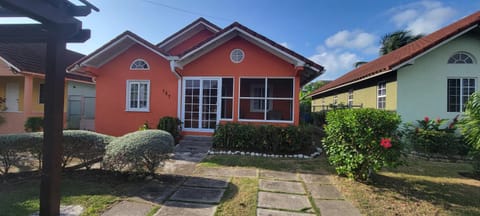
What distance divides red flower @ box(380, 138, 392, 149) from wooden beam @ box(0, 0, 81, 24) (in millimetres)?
6181

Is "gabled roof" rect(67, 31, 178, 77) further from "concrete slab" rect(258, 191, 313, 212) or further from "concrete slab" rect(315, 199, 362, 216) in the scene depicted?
"concrete slab" rect(315, 199, 362, 216)

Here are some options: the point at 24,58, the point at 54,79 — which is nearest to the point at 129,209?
the point at 54,79

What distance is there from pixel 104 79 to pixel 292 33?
11160mm

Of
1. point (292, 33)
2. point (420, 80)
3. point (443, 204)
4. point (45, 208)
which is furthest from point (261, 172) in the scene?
point (292, 33)

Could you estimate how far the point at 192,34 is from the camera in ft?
42.9

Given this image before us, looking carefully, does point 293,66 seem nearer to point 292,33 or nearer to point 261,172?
point 261,172

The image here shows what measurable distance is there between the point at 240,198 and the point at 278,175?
6.31 ft

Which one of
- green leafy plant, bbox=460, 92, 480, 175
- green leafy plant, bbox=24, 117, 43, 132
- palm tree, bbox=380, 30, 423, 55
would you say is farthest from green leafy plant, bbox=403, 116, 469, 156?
palm tree, bbox=380, 30, 423, 55

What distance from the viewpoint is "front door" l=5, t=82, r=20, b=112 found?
1305 centimetres

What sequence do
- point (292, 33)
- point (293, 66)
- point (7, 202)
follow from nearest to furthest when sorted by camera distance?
point (7, 202)
point (293, 66)
point (292, 33)

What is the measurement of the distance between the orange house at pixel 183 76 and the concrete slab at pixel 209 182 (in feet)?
13.7

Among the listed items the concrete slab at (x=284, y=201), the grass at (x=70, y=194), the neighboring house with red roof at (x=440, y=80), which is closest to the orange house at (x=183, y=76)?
the neighboring house with red roof at (x=440, y=80)

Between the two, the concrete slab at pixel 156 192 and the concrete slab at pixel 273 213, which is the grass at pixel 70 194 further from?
the concrete slab at pixel 273 213

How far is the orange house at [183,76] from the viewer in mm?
9422
